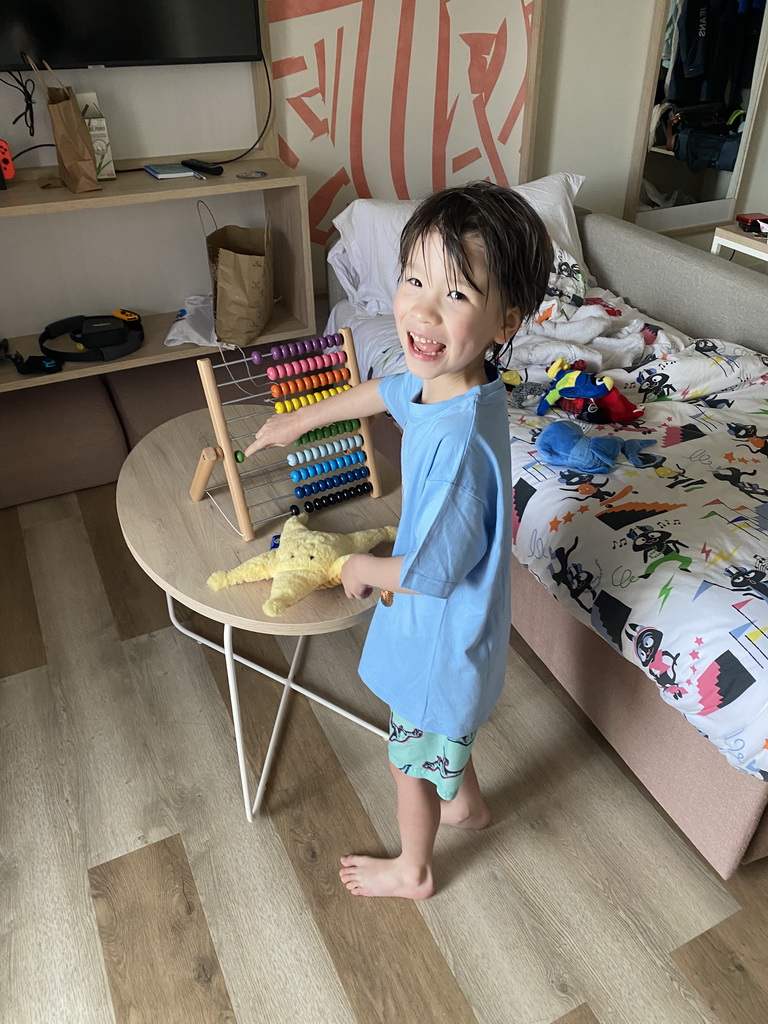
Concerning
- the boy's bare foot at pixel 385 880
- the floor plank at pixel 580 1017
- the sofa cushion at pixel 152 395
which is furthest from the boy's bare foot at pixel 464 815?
the sofa cushion at pixel 152 395

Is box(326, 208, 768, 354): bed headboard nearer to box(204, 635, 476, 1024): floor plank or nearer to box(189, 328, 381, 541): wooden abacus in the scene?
box(189, 328, 381, 541): wooden abacus

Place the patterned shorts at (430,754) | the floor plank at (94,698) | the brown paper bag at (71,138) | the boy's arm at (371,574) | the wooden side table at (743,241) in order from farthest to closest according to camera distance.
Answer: the wooden side table at (743,241)
the brown paper bag at (71,138)
the floor plank at (94,698)
the patterned shorts at (430,754)
the boy's arm at (371,574)

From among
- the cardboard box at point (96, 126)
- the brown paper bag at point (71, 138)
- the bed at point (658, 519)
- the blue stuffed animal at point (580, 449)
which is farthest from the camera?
the cardboard box at point (96, 126)

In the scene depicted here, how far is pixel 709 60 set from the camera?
309 cm

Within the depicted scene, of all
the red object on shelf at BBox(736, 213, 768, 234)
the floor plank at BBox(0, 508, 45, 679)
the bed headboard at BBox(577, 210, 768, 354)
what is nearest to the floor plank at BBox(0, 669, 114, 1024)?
the floor plank at BBox(0, 508, 45, 679)

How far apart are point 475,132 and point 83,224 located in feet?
4.76

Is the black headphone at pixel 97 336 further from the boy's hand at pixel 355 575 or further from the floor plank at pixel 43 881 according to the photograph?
the boy's hand at pixel 355 575

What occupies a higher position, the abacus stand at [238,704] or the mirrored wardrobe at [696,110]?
the mirrored wardrobe at [696,110]

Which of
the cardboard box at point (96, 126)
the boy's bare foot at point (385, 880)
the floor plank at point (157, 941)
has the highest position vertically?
the cardboard box at point (96, 126)

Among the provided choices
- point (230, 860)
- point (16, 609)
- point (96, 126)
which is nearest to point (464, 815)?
point (230, 860)

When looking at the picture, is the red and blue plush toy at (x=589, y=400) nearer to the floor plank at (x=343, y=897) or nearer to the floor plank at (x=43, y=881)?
the floor plank at (x=343, y=897)

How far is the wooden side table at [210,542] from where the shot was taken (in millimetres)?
1190

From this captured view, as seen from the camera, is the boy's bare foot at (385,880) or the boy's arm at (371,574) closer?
the boy's arm at (371,574)

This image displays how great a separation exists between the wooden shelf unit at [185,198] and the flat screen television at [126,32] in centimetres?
31
